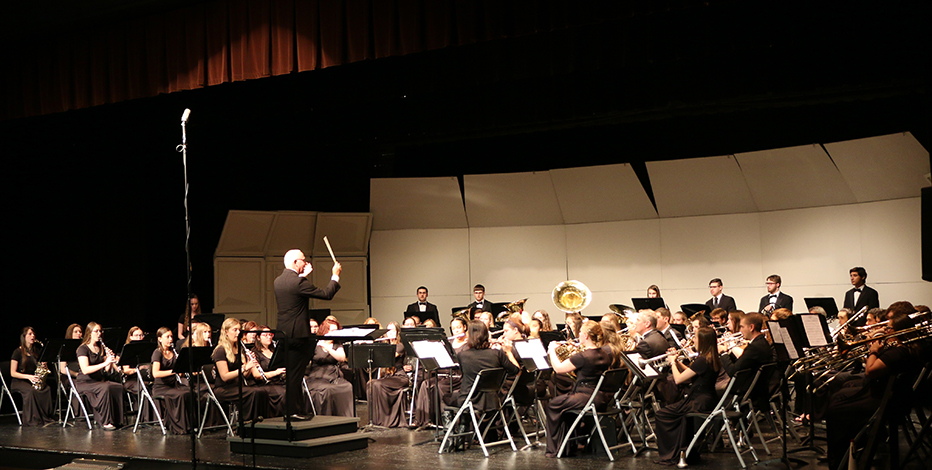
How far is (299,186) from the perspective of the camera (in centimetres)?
1451

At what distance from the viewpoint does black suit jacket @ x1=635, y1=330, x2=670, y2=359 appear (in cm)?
690

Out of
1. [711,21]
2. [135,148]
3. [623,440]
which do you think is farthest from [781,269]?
[135,148]

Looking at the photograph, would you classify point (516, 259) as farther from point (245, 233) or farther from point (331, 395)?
point (331, 395)

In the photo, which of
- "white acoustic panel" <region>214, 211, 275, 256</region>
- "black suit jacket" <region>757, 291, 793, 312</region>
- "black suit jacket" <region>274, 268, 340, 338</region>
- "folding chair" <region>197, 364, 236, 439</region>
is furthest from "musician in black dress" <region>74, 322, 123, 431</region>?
"black suit jacket" <region>757, 291, 793, 312</region>

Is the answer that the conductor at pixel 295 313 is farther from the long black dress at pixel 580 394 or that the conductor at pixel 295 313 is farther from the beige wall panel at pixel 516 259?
the beige wall panel at pixel 516 259

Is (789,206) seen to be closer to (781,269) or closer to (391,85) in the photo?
(781,269)

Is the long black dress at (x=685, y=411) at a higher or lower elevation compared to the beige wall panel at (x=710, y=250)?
lower

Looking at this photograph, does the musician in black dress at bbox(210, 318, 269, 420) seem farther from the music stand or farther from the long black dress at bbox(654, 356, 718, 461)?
the music stand

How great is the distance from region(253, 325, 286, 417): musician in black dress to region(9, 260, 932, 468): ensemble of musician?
0.01 m

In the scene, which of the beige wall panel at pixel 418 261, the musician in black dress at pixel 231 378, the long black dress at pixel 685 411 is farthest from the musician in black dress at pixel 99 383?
the beige wall panel at pixel 418 261

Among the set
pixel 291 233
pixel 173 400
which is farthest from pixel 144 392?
pixel 291 233

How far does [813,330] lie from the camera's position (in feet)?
19.5

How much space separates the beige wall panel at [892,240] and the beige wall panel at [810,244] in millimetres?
179

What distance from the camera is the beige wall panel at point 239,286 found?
44.9ft
